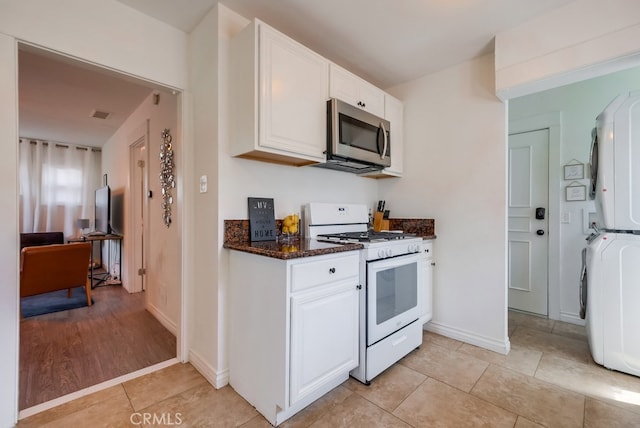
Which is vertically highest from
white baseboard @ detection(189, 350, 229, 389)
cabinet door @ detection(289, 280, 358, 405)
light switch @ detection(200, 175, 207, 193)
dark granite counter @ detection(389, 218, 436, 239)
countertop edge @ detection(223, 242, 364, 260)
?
light switch @ detection(200, 175, 207, 193)

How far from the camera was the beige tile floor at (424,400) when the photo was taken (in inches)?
59.9

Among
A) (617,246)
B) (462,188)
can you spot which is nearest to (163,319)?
(462,188)

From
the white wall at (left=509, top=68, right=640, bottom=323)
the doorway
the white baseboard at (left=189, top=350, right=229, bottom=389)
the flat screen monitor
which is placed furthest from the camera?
the flat screen monitor

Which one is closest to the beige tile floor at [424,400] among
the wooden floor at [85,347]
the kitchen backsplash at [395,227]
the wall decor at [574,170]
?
the wooden floor at [85,347]

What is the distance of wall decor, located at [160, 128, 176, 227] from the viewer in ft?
8.24

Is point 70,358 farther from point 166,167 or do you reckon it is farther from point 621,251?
point 621,251

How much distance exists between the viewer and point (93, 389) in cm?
176

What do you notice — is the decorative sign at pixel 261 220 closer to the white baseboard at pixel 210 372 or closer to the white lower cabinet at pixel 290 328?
the white lower cabinet at pixel 290 328

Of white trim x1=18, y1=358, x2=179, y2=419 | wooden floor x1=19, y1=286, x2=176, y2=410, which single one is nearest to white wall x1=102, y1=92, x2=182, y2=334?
wooden floor x1=19, y1=286, x2=176, y2=410

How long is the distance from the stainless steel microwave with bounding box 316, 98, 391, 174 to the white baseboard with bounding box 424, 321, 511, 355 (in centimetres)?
158

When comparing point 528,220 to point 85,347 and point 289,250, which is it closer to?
point 289,250

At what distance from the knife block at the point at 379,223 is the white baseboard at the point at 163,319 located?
6.76 feet

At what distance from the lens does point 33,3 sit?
1531 mm

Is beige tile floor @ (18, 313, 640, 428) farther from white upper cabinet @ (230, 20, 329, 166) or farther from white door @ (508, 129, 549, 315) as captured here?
white upper cabinet @ (230, 20, 329, 166)
